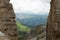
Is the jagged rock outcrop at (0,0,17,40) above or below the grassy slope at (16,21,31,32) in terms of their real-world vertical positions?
above

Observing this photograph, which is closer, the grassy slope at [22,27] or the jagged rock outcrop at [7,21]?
the jagged rock outcrop at [7,21]

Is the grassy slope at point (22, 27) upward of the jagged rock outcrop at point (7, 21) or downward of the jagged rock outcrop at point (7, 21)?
downward

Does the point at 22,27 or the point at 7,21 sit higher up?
the point at 7,21

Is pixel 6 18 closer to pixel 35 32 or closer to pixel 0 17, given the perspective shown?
pixel 0 17

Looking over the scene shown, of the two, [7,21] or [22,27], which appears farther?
[22,27]

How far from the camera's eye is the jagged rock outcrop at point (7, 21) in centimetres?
1964

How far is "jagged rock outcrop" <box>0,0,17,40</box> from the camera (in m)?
19.6

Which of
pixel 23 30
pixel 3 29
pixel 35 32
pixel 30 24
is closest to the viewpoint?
pixel 3 29

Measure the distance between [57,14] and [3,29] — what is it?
5572mm

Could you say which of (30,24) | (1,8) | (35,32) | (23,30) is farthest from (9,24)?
(30,24)

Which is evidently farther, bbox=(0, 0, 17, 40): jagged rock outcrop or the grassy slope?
the grassy slope

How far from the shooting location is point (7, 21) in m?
20.1

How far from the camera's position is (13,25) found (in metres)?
20.4

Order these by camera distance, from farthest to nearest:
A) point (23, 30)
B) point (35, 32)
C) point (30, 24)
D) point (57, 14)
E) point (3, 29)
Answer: point (30, 24) → point (23, 30) → point (35, 32) → point (57, 14) → point (3, 29)
